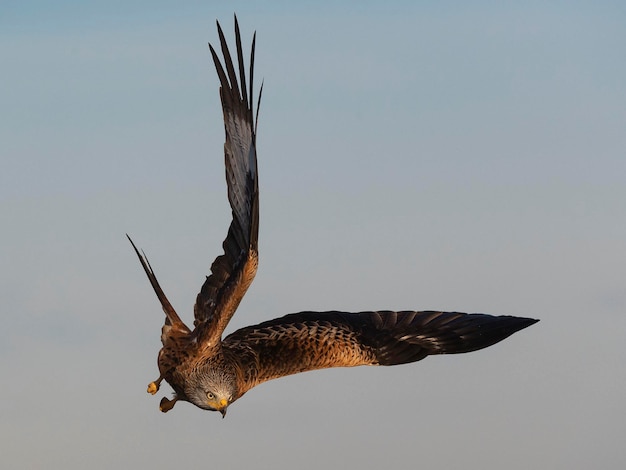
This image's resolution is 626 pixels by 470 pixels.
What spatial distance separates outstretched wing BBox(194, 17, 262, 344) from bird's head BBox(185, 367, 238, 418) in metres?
0.33

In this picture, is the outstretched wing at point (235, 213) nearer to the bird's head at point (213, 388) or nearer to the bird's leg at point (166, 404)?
the bird's head at point (213, 388)

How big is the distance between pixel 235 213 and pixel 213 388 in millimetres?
1749

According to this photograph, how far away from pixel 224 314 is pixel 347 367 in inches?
104

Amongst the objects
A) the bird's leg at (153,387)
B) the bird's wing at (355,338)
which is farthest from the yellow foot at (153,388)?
the bird's wing at (355,338)

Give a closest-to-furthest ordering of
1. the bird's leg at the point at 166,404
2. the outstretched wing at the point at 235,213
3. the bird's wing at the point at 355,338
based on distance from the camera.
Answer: the outstretched wing at the point at 235,213 → the bird's leg at the point at 166,404 → the bird's wing at the point at 355,338

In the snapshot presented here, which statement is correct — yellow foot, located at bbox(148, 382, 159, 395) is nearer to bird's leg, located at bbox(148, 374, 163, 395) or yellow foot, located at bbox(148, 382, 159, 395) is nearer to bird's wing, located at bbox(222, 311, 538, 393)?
bird's leg, located at bbox(148, 374, 163, 395)

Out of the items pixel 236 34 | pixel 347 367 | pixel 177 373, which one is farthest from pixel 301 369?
pixel 236 34

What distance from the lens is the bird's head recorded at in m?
12.9

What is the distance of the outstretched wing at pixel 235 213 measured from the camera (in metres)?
12.5

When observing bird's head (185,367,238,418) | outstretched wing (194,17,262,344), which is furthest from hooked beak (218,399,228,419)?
outstretched wing (194,17,262,344)

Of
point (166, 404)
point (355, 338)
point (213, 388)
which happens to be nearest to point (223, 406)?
point (213, 388)

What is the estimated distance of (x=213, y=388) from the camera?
42.5 ft

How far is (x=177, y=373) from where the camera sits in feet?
43.1

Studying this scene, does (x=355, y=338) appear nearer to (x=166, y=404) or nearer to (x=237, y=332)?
(x=237, y=332)
